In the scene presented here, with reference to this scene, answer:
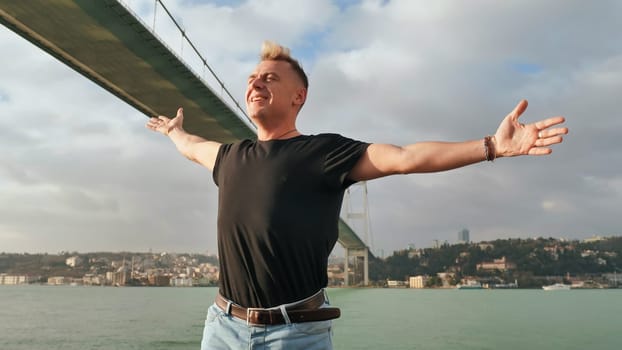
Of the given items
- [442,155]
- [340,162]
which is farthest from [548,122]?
[340,162]

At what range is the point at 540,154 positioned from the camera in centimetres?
134

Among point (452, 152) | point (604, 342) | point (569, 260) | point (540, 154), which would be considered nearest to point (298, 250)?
point (452, 152)

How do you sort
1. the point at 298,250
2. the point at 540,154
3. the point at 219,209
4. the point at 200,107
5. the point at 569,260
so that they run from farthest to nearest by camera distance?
the point at 569,260 → the point at 200,107 → the point at 219,209 → the point at 298,250 → the point at 540,154

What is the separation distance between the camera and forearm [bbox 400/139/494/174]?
1.41 meters

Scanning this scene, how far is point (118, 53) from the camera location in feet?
42.2

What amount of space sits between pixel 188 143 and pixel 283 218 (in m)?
0.82

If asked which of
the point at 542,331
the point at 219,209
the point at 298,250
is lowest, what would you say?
the point at 542,331

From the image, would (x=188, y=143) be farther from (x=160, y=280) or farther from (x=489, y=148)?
(x=160, y=280)

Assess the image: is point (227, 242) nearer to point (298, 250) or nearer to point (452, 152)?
point (298, 250)

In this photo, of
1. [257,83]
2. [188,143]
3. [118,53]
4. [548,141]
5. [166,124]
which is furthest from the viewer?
[118,53]

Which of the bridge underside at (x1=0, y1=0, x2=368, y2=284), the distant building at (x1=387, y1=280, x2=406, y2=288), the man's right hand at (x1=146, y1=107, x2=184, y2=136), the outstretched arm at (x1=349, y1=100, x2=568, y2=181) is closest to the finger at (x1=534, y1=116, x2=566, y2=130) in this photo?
the outstretched arm at (x1=349, y1=100, x2=568, y2=181)

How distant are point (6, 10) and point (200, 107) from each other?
19.0 ft

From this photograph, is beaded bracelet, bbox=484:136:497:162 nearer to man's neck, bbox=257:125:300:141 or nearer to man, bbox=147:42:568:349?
man, bbox=147:42:568:349

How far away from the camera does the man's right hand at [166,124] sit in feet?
7.72
